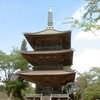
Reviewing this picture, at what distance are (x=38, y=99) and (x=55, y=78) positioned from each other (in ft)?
12.4

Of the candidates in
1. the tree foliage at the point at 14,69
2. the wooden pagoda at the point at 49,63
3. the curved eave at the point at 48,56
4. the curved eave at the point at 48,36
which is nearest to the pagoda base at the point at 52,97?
the wooden pagoda at the point at 49,63

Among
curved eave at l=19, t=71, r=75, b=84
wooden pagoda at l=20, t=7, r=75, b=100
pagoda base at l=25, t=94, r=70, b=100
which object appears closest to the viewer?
pagoda base at l=25, t=94, r=70, b=100

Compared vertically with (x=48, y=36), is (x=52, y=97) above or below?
below

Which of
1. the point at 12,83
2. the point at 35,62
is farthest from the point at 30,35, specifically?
the point at 12,83

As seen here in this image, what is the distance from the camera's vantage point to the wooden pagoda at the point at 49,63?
1315 inches

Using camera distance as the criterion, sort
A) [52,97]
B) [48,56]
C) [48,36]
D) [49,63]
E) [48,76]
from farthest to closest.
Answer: [48,36]
[49,63]
[48,56]
[48,76]
[52,97]

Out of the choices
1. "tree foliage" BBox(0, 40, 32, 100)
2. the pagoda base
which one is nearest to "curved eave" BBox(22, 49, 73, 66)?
the pagoda base

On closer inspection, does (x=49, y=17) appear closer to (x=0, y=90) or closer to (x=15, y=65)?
(x=15, y=65)

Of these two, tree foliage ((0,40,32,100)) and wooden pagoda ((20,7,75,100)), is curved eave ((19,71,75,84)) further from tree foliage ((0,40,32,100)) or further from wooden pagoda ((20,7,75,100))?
tree foliage ((0,40,32,100))

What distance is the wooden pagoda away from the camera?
33406 millimetres

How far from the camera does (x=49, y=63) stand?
36.1 metres

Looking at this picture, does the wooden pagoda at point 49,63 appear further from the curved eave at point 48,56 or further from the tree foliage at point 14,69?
the tree foliage at point 14,69

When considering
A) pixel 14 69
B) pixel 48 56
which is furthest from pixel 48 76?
pixel 14 69

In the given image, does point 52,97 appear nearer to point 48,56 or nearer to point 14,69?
point 48,56
